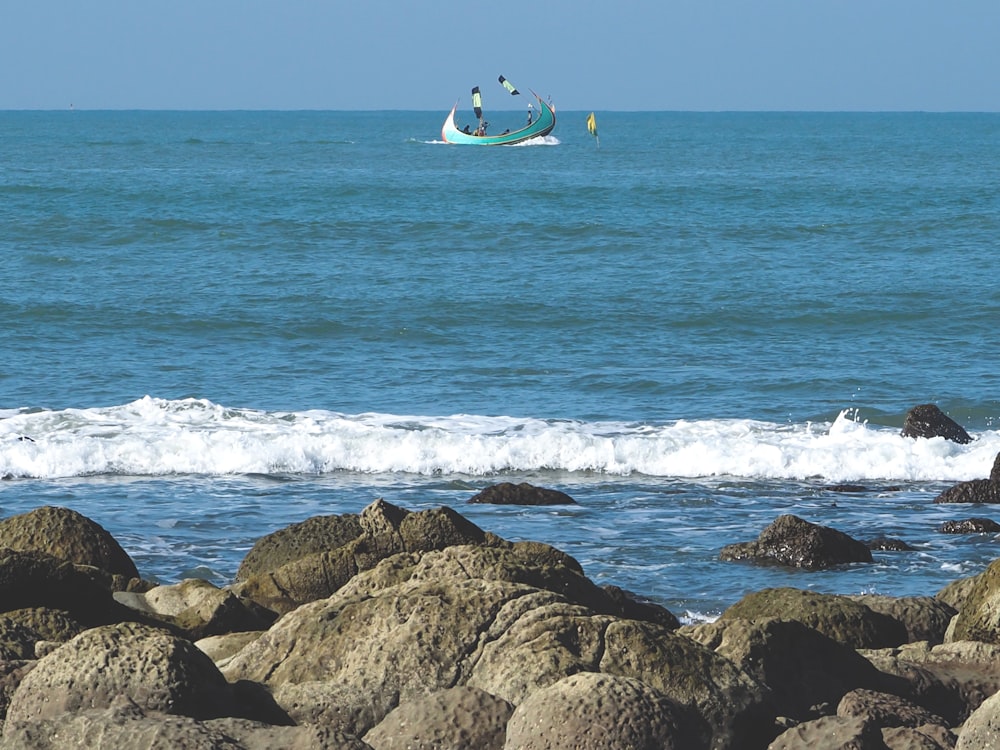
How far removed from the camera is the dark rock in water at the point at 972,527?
12.4 meters

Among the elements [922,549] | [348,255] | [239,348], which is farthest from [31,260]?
[922,549]

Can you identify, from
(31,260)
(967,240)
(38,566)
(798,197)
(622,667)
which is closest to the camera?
(622,667)

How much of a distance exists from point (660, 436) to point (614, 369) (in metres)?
4.68

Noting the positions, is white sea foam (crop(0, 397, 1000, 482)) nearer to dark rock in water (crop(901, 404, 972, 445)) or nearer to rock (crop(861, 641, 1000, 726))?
dark rock in water (crop(901, 404, 972, 445))

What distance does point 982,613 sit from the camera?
789cm

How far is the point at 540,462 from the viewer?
16203 mm

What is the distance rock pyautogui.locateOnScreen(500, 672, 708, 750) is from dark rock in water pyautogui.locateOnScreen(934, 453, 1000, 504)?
869 cm

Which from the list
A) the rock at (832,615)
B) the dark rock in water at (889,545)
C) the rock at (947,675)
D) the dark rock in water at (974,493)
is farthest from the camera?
the dark rock in water at (974,493)

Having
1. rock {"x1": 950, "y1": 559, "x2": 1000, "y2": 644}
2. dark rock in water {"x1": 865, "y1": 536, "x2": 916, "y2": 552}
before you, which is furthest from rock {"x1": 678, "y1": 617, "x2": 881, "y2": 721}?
dark rock in water {"x1": 865, "y1": 536, "x2": 916, "y2": 552}

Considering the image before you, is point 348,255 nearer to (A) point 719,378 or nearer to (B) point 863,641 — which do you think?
(A) point 719,378

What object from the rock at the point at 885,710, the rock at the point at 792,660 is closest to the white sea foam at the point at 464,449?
the rock at the point at 792,660

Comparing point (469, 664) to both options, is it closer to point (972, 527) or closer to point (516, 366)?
point (972, 527)

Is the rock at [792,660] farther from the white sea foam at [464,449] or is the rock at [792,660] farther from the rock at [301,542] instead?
the white sea foam at [464,449]

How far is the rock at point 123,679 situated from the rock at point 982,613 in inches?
158
